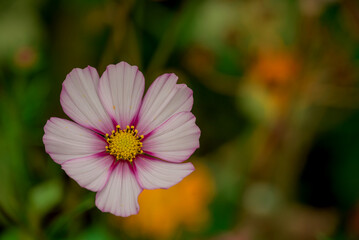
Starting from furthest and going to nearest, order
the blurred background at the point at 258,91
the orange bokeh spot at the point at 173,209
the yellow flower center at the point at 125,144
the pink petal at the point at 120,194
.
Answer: the blurred background at the point at 258,91 < the orange bokeh spot at the point at 173,209 < the yellow flower center at the point at 125,144 < the pink petal at the point at 120,194

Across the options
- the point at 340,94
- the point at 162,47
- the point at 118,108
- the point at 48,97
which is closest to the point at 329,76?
the point at 340,94

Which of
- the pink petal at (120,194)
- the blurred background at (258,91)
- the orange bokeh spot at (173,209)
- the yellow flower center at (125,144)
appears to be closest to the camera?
the pink petal at (120,194)

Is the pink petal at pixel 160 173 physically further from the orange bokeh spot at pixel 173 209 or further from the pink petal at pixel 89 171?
the orange bokeh spot at pixel 173 209

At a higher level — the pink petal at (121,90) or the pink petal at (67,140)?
the pink petal at (121,90)

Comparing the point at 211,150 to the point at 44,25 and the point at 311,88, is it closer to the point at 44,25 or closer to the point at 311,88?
the point at 311,88

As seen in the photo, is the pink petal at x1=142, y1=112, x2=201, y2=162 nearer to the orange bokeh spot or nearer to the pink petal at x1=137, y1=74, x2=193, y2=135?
the pink petal at x1=137, y1=74, x2=193, y2=135

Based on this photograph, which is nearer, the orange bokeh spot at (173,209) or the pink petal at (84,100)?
the pink petal at (84,100)

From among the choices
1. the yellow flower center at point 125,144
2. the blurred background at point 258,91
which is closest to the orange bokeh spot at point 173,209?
the blurred background at point 258,91
